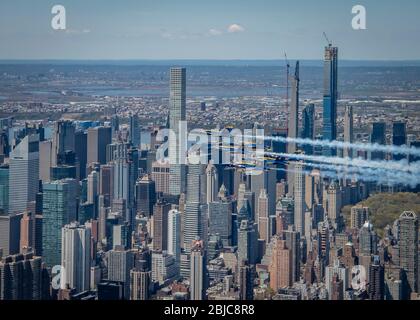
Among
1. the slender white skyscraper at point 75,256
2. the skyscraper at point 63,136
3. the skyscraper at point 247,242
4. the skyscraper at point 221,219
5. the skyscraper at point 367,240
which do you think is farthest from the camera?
the skyscraper at point 63,136

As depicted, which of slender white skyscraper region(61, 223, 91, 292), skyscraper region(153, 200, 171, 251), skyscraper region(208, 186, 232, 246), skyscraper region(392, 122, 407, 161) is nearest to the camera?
slender white skyscraper region(61, 223, 91, 292)

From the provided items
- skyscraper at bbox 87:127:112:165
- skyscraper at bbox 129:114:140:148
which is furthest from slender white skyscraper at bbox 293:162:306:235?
skyscraper at bbox 87:127:112:165

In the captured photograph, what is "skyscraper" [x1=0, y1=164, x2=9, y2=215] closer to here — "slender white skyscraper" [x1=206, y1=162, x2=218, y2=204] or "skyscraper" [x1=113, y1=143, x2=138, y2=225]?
"skyscraper" [x1=113, y1=143, x2=138, y2=225]

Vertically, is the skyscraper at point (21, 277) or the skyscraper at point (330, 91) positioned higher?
the skyscraper at point (330, 91)

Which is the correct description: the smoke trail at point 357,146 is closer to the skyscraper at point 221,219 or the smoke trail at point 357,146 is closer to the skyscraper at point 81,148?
the skyscraper at point 221,219

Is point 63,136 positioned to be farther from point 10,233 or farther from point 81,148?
point 10,233

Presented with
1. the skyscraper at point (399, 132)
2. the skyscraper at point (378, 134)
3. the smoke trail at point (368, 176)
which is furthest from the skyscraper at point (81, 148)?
the skyscraper at point (399, 132)

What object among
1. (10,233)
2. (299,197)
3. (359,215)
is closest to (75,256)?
(10,233)
